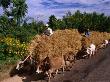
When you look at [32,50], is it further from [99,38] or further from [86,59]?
[99,38]

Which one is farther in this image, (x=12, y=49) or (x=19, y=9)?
(x=19, y=9)

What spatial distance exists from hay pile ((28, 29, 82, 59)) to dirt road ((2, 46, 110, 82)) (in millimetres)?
828

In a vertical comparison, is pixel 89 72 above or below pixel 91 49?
below

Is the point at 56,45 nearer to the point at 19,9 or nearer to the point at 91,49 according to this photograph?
the point at 91,49

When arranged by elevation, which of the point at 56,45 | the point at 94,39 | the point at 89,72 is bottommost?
the point at 89,72

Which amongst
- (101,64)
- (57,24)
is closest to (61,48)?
(101,64)

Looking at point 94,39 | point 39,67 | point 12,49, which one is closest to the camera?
point 39,67

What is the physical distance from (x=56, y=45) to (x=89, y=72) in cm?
215

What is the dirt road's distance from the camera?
17.4 m

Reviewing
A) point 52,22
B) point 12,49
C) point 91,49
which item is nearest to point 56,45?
point 91,49

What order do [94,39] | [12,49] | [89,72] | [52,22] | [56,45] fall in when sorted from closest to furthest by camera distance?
[89,72], [56,45], [94,39], [12,49], [52,22]

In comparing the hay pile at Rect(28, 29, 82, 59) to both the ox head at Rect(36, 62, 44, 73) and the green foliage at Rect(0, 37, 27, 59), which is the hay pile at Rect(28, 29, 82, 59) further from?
the green foliage at Rect(0, 37, 27, 59)

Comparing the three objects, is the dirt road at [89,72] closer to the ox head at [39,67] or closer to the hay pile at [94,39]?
the ox head at [39,67]

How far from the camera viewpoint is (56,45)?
1928 centimetres
